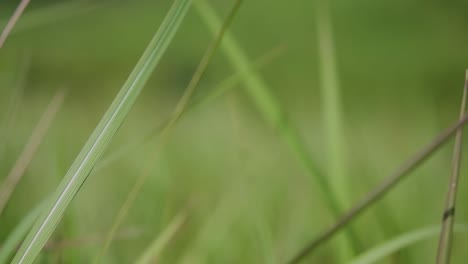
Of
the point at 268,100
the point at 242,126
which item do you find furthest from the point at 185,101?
the point at 242,126

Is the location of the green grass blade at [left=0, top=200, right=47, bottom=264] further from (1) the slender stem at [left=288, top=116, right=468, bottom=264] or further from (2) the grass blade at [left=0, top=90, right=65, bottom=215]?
(1) the slender stem at [left=288, top=116, right=468, bottom=264]

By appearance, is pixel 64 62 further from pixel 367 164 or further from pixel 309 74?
pixel 367 164

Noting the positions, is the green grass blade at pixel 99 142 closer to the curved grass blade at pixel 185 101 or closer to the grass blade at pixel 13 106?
the curved grass blade at pixel 185 101

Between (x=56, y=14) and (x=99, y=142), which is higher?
(x=56, y=14)

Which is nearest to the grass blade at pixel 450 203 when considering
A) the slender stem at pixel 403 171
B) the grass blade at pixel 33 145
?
the slender stem at pixel 403 171

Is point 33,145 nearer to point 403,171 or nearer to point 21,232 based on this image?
point 21,232

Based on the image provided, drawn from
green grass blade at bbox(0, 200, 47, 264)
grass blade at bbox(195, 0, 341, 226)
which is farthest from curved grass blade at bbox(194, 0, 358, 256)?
green grass blade at bbox(0, 200, 47, 264)
